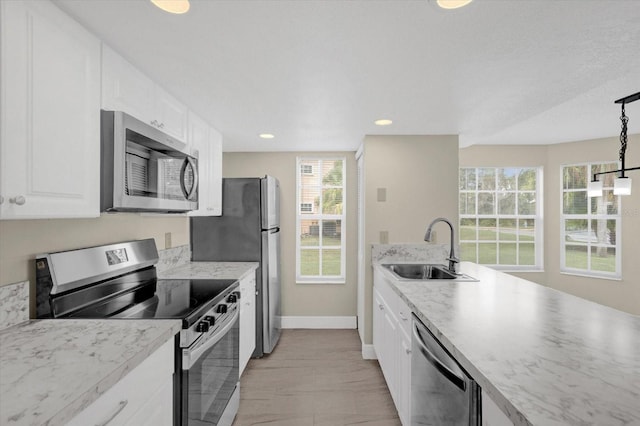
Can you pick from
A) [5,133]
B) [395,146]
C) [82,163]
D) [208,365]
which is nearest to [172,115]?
[82,163]

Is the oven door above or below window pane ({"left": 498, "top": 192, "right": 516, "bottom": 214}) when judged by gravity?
below

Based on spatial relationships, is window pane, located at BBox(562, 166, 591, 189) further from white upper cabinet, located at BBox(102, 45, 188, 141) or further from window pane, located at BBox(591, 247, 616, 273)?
white upper cabinet, located at BBox(102, 45, 188, 141)

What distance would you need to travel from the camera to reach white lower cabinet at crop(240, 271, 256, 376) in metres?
2.60

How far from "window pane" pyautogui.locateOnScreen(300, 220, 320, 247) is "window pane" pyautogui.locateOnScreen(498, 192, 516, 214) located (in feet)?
8.72

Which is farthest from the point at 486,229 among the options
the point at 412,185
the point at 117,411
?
the point at 117,411

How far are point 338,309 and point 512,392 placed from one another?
3.41 metres

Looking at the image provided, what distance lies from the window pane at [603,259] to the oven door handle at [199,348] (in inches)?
188

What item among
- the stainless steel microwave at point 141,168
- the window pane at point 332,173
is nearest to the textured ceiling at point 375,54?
the stainless steel microwave at point 141,168

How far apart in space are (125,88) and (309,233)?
9.74ft

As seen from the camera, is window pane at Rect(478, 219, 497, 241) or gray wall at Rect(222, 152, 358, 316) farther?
window pane at Rect(478, 219, 497, 241)

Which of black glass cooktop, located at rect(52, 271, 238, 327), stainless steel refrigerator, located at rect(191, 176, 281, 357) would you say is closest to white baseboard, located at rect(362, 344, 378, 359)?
stainless steel refrigerator, located at rect(191, 176, 281, 357)

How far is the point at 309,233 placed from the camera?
14.2 ft

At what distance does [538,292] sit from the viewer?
197 cm

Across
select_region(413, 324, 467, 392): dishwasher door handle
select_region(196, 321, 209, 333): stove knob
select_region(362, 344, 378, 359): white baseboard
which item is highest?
select_region(196, 321, 209, 333): stove knob
